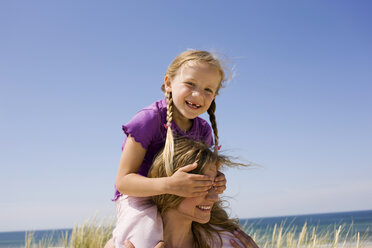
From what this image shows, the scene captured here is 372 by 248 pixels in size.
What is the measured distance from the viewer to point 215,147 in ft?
11.2

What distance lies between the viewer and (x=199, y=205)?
310cm

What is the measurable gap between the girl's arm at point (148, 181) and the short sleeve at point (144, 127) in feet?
0.16

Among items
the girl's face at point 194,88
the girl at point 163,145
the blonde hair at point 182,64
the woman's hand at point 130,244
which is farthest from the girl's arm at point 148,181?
the girl's face at point 194,88

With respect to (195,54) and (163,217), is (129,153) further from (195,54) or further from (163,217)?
(195,54)

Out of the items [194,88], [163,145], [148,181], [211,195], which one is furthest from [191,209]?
[194,88]

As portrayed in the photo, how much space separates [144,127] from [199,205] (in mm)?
802

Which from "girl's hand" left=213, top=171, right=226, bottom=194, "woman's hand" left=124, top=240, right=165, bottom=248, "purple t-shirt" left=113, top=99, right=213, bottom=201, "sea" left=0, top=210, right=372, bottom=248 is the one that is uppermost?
"purple t-shirt" left=113, top=99, right=213, bottom=201

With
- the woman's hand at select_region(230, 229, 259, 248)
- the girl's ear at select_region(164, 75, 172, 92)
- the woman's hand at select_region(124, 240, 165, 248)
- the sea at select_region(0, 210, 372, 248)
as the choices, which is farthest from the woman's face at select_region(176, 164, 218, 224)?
the sea at select_region(0, 210, 372, 248)

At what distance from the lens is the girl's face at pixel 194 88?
3.26 m

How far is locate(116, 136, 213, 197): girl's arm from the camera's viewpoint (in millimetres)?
2801

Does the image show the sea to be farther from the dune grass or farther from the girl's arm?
the girl's arm

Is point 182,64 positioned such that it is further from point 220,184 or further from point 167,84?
point 220,184

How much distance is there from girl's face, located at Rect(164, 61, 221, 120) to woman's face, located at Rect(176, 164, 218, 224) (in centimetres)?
54

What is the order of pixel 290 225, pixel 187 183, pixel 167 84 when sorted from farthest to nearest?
1. pixel 290 225
2. pixel 167 84
3. pixel 187 183
